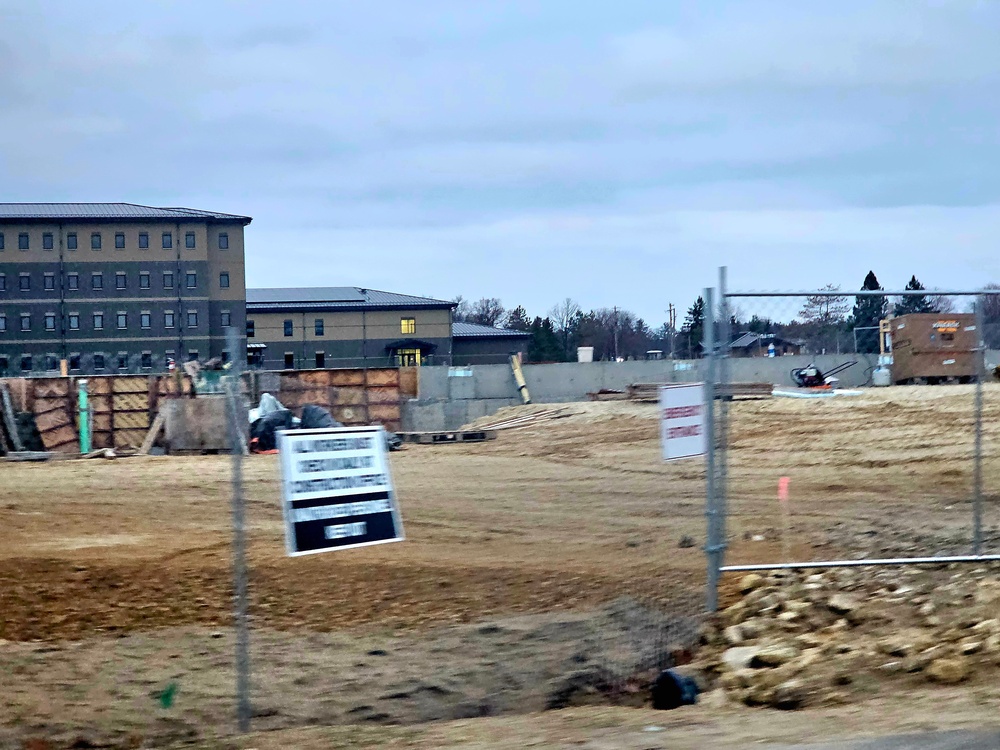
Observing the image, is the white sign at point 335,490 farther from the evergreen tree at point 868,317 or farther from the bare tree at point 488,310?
the bare tree at point 488,310

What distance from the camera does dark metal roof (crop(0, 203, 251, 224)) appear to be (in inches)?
2648

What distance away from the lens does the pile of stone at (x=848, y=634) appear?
23.9 ft

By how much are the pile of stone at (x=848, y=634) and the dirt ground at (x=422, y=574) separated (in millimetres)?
393

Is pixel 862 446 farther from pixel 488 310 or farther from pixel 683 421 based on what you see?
pixel 488 310

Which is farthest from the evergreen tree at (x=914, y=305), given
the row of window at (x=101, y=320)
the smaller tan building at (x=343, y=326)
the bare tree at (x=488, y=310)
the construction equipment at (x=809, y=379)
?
the bare tree at (x=488, y=310)

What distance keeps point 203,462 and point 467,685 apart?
1764 cm

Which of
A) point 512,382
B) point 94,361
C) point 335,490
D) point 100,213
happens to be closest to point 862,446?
point 335,490

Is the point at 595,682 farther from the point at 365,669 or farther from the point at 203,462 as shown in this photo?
the point at 203,462

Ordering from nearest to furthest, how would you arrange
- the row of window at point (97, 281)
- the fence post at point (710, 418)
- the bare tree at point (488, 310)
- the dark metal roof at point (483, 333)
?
1. the fence post at point (710, 418)
2. the row of window at point (97, 281)
3. the dark metal roof at point (483, 333)
4. the bare tree at point (488, 310)

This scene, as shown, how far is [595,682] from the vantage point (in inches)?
302

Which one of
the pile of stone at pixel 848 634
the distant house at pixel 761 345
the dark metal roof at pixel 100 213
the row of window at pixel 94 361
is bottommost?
the pile of stone at pixel 848 634

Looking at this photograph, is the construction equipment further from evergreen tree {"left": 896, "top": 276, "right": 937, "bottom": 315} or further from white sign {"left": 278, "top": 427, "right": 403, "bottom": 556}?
white sign {"left": 278, "top": 427, "right": 403, "bottom": 556}

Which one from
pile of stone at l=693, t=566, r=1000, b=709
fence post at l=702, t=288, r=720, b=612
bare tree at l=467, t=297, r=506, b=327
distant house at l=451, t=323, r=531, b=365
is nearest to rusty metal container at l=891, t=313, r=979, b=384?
pile of stone at l=693, t=566, r=1000, b=709

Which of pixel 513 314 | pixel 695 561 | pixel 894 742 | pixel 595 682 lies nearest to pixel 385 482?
pixel 595 682
